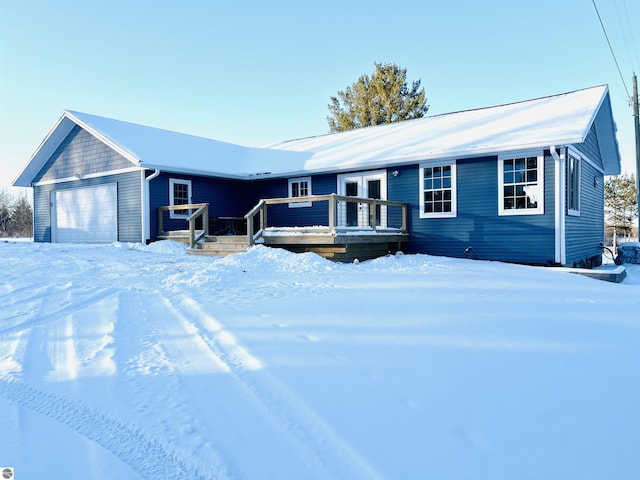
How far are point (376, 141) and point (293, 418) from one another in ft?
42.0

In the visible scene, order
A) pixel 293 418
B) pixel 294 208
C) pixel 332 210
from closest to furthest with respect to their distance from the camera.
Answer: pixel 293 418
pixel 332 210
pixel 294 208

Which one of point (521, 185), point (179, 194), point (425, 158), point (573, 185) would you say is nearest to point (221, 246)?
point (179, 194)

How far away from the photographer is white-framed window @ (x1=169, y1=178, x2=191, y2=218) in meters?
14.2

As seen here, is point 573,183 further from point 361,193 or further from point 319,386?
point 319,386

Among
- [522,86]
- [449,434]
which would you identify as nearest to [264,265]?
[449,434]

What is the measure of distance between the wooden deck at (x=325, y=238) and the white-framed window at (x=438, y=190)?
642 millimetres

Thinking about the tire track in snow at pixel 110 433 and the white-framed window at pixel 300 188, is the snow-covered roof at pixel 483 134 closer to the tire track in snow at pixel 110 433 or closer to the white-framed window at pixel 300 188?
the white-framed window at pixel 300 188

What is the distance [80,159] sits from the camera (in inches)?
621

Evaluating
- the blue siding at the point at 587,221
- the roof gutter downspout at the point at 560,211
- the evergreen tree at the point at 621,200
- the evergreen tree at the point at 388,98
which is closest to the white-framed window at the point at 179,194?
the roof gutter downspout at the point at 560,211

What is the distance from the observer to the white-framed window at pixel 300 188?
1423 centimetres

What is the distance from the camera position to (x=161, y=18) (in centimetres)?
1655

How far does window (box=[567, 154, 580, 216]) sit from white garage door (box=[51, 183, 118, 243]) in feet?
43.4

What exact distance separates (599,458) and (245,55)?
2279cm

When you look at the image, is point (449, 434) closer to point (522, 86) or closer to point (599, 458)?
point (599, 458)
